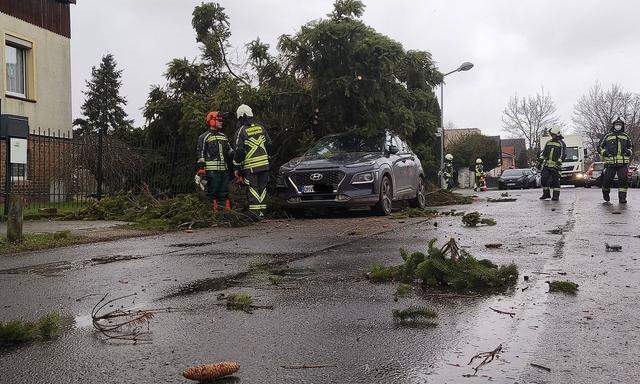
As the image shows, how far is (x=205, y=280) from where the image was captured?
526 centimetres

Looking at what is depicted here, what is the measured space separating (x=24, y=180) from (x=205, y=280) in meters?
10.9

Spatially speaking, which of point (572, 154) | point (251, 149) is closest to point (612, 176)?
point (251, 149)

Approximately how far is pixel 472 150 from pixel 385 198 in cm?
4623

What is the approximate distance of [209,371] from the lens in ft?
8.98

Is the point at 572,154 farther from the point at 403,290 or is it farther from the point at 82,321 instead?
the point at 82,321

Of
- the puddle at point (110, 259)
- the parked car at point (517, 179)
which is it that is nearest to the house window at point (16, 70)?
the puddle at point (110, 259)

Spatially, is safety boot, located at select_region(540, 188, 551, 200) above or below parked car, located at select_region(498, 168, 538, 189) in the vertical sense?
below

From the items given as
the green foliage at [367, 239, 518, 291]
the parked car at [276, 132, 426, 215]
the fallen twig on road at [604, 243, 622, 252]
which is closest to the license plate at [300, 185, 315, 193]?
the parked car at [276, 132, 426, 215]

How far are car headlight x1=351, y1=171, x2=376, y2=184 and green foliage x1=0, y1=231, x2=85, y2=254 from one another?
5082 millimetres

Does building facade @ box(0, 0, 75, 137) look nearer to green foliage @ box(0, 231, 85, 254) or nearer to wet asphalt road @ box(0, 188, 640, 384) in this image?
green foliage @ box(0, 231, 85, 254)

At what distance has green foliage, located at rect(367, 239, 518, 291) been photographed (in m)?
4.68

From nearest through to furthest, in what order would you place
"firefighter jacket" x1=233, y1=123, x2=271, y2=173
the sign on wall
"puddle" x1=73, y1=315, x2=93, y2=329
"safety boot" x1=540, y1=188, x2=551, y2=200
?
"puddle" x1=73, y1=315, x2=93, y2=329 < the sign on wall < "firefighter jacket" x1=233, y1=123, x2=271, y2=173 < "safety boot" x1=540, y1=188, x2=551, y2=200

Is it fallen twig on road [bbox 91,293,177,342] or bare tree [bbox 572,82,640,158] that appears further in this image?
bare tree [bbox 572,82,640,158]

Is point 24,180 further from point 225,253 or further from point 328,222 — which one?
point 225,253
